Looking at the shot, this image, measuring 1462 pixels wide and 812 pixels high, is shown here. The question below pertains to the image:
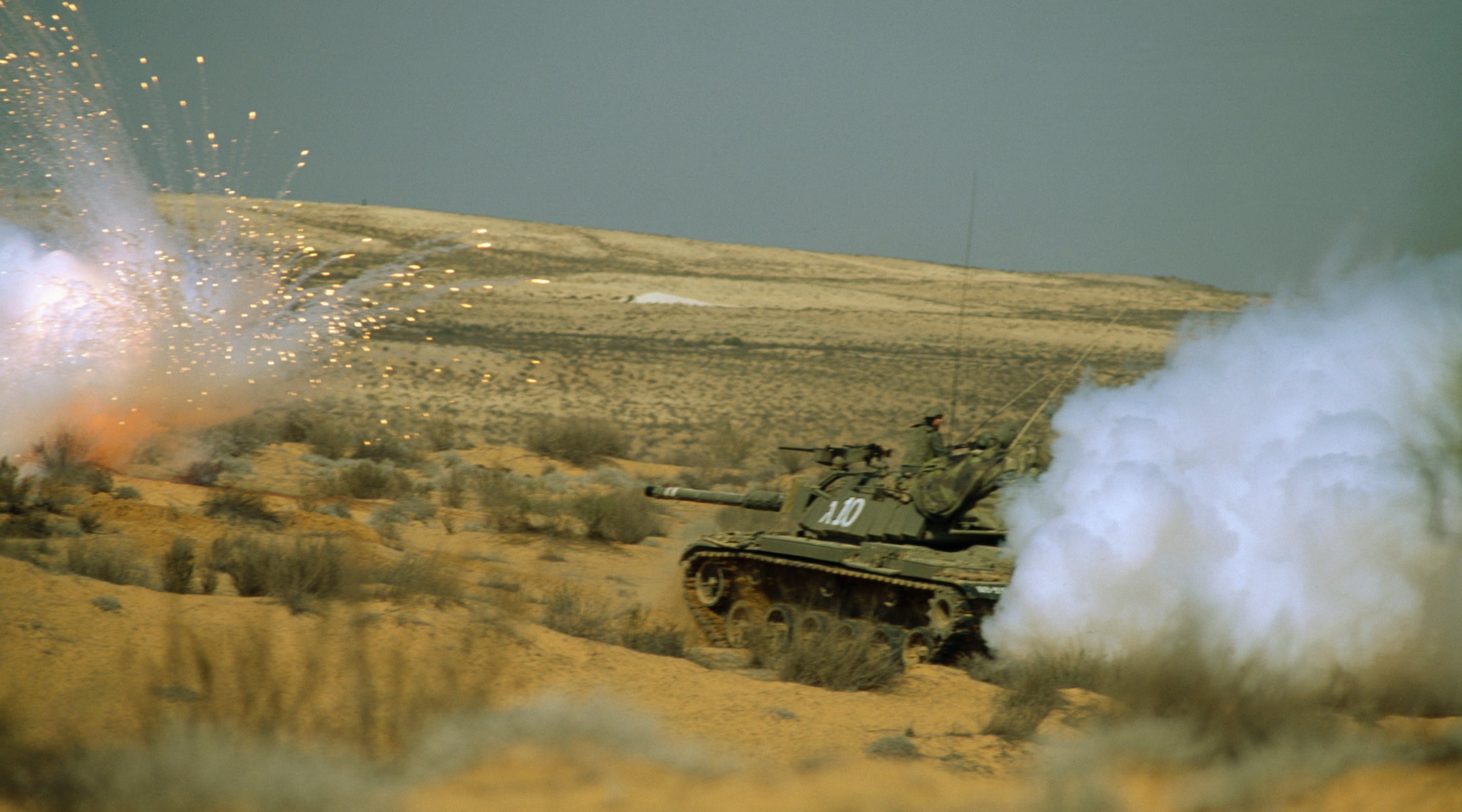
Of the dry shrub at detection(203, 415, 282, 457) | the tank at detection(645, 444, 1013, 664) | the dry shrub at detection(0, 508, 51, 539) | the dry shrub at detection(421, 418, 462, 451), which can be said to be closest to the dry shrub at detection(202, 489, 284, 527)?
the dry shrub at detection(0, 508, 51, 539)

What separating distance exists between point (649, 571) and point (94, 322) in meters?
7.88

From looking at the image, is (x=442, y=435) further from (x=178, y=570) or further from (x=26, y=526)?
(x=178, y=570)

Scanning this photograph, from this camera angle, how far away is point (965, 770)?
6434mm

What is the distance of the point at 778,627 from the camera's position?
36.4 feet

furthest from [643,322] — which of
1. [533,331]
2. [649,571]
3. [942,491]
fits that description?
[942,491]

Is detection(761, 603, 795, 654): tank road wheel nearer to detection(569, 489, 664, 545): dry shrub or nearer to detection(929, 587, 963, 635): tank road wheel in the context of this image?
detection(929, 587, 963, 635): tank road wheel

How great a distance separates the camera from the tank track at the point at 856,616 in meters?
9.38

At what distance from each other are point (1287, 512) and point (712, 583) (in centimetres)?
618

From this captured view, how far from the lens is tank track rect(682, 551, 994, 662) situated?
30.8ft

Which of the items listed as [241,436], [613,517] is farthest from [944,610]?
[241,436]

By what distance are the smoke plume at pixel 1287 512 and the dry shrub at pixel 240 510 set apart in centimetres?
907

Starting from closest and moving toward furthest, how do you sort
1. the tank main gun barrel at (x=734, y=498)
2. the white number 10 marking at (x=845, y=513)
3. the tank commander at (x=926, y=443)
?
the tank commander at (x=926, y=443) < the white number 10 marking at (x=845, y=513) < the tank main gun barrel at (x=734, y=498)

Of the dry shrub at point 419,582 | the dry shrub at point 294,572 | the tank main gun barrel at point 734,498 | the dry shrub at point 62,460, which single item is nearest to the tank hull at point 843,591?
the tank main gun barrel at point 734,498

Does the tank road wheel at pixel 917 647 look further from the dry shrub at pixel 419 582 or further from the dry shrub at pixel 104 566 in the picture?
the dry shrub at pixel 104 566
